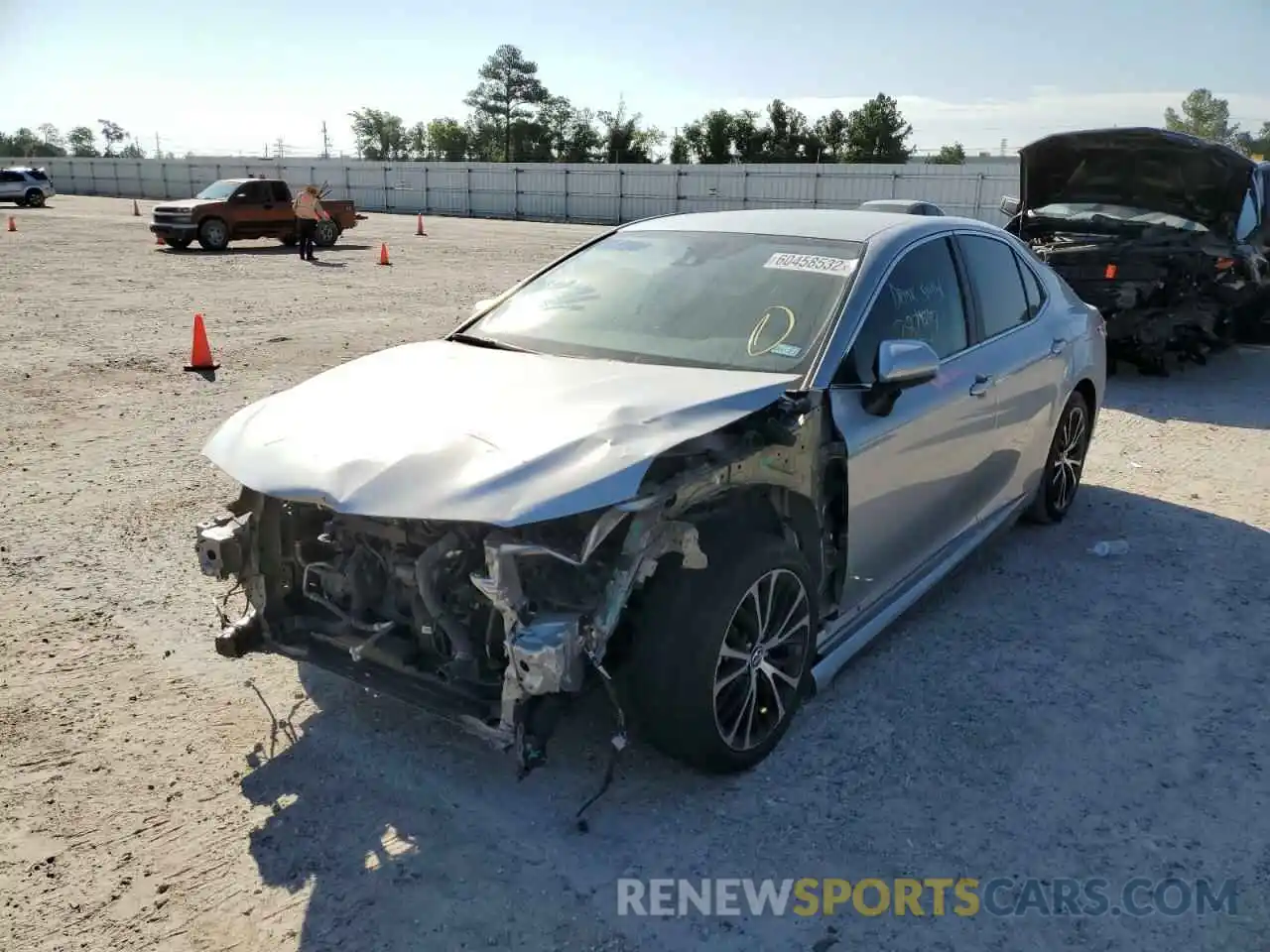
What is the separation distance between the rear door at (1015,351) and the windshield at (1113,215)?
5.60m

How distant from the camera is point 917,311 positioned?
13.8 feet

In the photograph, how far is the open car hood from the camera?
10.0m

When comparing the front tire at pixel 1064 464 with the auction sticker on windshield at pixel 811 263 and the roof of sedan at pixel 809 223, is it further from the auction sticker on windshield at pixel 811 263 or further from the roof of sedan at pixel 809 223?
the auction sticker on windshield at pixel 811 263

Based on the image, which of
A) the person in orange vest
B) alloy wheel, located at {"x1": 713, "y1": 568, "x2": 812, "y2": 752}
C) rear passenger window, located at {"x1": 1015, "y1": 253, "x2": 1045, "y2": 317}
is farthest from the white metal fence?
alloy wheel, located at {"x1": 713, "y1": 568, "x2": 812, "y2": 752}

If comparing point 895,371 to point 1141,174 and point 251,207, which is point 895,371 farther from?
point 251,207

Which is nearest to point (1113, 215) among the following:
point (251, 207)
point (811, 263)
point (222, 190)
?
point (811, 263)

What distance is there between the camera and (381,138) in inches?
4252

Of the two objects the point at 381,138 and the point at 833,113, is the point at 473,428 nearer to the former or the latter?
the point at 833,113

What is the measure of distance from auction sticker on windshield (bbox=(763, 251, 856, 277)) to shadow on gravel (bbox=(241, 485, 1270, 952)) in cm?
163

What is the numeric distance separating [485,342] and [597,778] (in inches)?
75.7

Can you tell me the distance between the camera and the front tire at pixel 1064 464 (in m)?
5.68

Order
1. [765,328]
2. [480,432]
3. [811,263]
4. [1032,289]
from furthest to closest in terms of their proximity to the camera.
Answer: [1032,289] → [811,263] → [765,328] → [480,432]

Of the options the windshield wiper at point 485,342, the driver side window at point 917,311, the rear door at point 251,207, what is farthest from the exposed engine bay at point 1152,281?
the rear door at point 251,207

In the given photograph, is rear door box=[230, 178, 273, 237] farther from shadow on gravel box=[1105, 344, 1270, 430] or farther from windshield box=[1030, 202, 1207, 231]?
shadow on gravel box=[1105, 344, 1270, 430]
